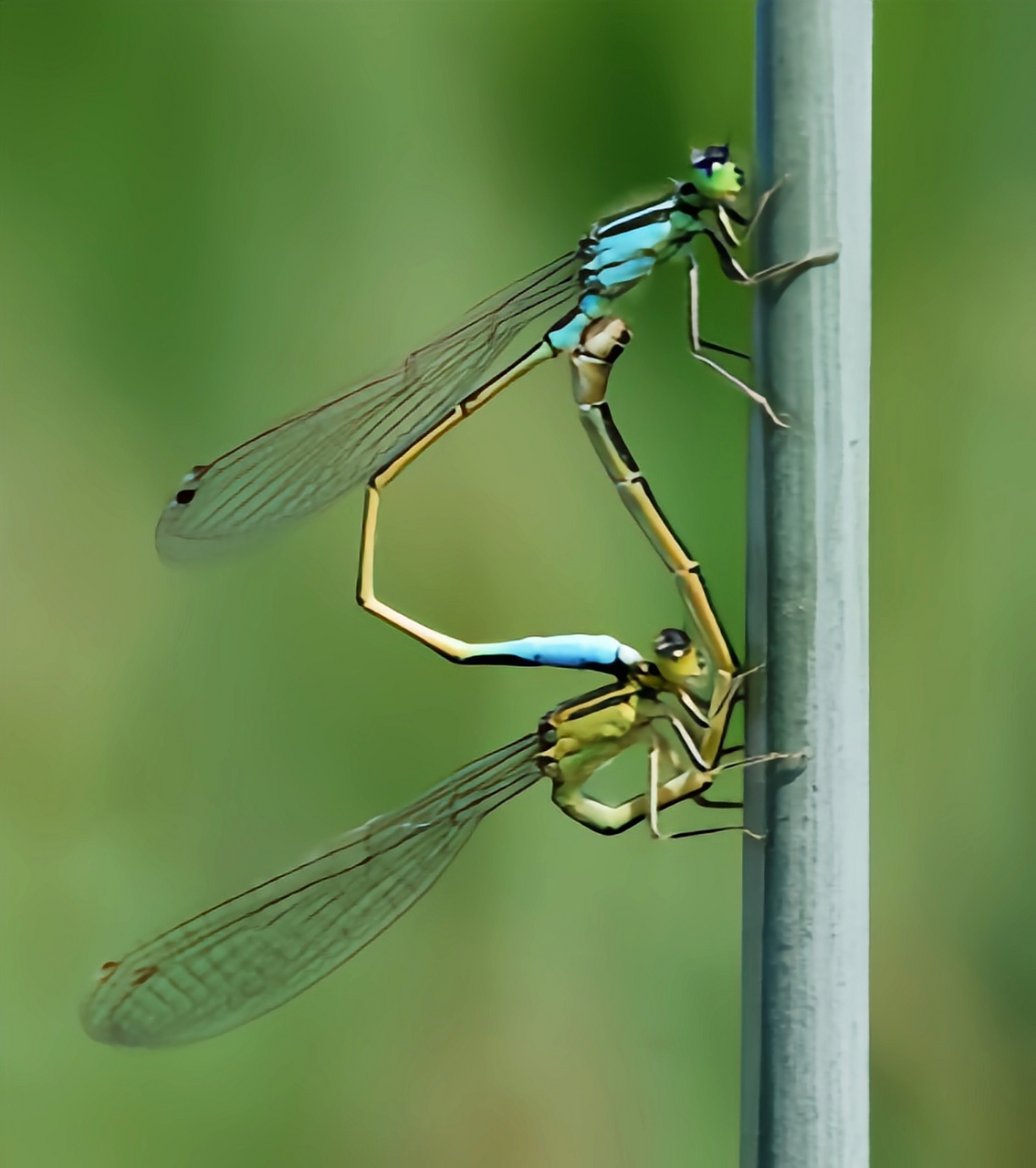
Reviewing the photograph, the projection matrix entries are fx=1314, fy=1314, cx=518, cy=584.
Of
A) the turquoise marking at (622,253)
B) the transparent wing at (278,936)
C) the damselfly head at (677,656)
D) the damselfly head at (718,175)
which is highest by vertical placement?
the turquoise marking at (622,253)

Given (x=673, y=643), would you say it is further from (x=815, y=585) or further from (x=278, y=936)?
(x=278, y=936)

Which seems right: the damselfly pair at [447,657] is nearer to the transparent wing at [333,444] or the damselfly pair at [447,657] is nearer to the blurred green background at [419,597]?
the transparent wing at [333,444]

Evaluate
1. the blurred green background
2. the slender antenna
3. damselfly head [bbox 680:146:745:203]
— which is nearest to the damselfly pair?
damselfly head [bbox 680:146:745:203]

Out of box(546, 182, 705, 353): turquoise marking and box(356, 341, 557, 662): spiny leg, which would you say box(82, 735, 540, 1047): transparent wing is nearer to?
box(356, 341, 557, 662): spiny leg

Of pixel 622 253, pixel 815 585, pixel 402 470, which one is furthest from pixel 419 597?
pixel 815 585

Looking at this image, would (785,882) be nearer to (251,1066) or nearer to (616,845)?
(616,845)

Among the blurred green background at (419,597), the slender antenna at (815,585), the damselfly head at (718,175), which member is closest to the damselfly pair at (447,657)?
the damselfly head at (718,175)
